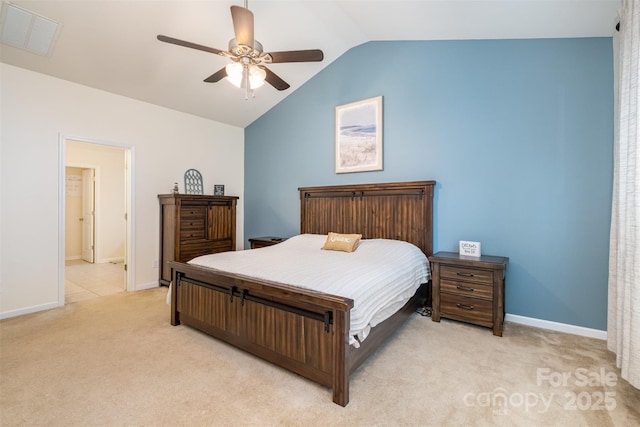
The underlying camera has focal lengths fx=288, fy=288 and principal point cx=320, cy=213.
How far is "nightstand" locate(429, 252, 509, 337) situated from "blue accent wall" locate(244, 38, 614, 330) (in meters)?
0.46

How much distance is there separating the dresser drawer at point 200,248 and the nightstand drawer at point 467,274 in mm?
3508

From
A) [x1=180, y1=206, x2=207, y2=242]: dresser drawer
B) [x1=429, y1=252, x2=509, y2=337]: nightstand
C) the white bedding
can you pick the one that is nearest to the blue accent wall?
[x1=429, y1=252, x2=509, y2=337]: nightstand

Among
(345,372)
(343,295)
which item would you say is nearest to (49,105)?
(343,295)

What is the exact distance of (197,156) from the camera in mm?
5004

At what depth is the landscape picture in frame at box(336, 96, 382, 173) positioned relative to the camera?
3.99m

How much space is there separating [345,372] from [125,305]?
317cm

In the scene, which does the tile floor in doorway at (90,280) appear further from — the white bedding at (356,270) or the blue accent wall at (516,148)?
the blue accent wall at (516,148)

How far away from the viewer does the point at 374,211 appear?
3.93 m

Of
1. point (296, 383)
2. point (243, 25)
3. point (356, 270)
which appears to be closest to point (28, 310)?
point (296, 383)

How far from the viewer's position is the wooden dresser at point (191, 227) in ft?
14.0

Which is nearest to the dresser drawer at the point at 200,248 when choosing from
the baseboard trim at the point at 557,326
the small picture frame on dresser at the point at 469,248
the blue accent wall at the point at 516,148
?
the blue accent wall at the point at 516,148

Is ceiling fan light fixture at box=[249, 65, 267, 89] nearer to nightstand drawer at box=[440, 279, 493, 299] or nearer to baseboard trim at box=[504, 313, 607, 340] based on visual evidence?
nightstand drawer at box=[440, 279, 493, 299]

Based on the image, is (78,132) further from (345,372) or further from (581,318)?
(581,318)

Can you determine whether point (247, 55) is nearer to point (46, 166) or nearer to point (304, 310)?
point (304, 310)
